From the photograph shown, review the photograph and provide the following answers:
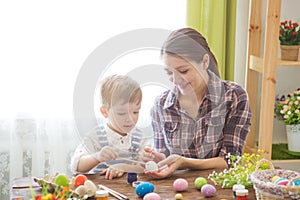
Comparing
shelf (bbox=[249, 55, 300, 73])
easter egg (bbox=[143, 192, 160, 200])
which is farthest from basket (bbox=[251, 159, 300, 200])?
shelf (bbox=[249, 55, 300, 73])

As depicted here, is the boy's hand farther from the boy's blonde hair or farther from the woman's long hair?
the woman's long hair

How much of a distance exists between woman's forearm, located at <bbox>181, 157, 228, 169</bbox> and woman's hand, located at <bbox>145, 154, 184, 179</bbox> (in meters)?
0.03

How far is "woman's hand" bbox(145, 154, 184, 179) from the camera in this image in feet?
6.75

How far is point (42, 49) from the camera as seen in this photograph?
119 inches

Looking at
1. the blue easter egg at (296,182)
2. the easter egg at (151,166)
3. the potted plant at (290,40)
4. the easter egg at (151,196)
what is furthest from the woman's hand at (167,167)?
the potted plant at (290,40)

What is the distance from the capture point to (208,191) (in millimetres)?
1867

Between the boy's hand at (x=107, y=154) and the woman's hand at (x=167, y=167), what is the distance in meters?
0.18

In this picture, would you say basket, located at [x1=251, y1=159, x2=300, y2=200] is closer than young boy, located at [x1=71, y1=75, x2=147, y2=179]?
Yes

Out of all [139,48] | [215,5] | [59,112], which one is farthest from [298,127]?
[139,48]

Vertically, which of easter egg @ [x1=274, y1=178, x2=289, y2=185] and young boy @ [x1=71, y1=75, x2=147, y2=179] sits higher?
young boy @ [x1=71, y1=75, x2=147, y2=179]

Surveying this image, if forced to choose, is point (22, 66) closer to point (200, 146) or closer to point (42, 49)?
point (42, 49)

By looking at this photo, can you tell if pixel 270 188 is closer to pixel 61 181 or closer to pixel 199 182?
pixel 199 182

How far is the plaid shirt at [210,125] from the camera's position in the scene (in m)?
2.40

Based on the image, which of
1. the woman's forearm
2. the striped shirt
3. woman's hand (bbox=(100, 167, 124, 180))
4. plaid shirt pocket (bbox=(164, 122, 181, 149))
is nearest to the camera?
the striped shirt
